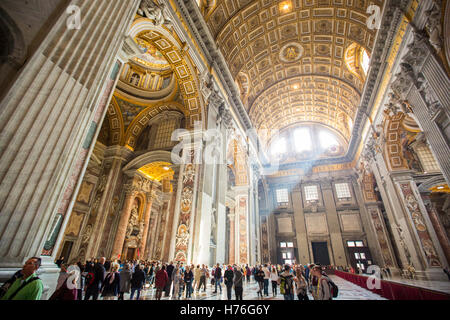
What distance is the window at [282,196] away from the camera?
2286 cm

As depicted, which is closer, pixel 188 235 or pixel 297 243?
pixel 188 235

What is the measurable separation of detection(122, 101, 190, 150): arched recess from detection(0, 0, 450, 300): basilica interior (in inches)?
3.4

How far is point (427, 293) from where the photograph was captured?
4031 mm

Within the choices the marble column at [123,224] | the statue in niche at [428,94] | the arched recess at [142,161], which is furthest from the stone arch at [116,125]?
the statue in niche at [428,94]

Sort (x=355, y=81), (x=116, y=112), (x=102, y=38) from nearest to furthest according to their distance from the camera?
(x=102, y=38) → (x=116, y=112) → (x=355, y=81)

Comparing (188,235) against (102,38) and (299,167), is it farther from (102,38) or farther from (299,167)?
(299,167)

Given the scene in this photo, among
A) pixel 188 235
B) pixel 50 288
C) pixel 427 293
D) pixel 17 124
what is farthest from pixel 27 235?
pixel 427 293

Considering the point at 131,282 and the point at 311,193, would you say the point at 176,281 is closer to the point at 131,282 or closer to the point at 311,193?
the point at 131,282

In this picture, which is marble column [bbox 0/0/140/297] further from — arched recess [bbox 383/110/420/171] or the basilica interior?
arched recess [bbox 383/110/420/171]

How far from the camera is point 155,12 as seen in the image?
21.0 ft

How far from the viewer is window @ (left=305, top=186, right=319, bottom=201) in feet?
72.1

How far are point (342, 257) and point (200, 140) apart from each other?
703 inches

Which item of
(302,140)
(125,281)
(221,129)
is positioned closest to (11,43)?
(125,281)

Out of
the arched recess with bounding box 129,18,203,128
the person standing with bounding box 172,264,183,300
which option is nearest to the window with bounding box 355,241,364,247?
the arched recess with bounding box 129,18,203,128
